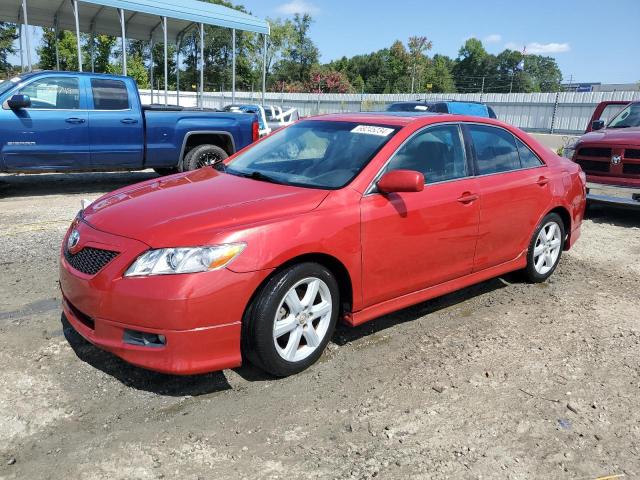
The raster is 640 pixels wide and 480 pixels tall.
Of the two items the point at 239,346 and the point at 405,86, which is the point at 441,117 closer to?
the point at 239,346

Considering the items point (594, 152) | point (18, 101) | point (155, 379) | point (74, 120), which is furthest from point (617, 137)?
point (18, 101)

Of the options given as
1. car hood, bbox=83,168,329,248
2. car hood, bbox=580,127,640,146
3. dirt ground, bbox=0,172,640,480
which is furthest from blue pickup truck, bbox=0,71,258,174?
car hood, bbox=580,127,640,146

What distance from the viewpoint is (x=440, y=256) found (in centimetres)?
399

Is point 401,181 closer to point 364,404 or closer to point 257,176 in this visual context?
point 257,176

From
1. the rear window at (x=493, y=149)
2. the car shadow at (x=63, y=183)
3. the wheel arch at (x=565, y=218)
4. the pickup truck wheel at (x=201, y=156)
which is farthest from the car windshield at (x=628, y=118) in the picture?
the car shadow at (x=63, y=183)

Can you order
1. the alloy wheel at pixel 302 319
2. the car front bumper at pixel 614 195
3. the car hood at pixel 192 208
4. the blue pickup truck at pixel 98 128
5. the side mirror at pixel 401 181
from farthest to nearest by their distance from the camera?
the blue pickup truck at pixel 98 128
the car front bumper at pixel 614 195
the side mirror at pixel 401 181
the alloy wheel at pixel 302 319
the car hood at pixel 192 208

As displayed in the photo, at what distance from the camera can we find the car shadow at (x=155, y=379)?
3.17 meters

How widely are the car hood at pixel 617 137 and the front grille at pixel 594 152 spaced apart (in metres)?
0.11

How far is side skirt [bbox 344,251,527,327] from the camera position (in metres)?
3.59

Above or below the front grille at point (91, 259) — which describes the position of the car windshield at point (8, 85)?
above

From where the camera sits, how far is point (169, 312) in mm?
2791

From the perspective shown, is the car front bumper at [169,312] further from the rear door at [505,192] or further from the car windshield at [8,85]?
the car windshield at [8,85]

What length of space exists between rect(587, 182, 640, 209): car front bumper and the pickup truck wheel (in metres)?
6.01

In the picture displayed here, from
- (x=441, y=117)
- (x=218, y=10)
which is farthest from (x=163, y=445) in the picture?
(x=218, y=10)
